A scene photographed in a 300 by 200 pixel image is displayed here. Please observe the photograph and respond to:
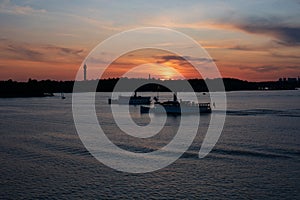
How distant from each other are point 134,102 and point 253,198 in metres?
87.9

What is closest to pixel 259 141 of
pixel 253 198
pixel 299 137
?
pixel 299 137

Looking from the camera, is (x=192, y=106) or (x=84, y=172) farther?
(x=192, y=106)

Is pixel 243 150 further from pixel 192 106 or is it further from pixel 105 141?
pixel 192 106

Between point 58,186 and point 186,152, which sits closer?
point 58,186

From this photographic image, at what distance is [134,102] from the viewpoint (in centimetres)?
10419

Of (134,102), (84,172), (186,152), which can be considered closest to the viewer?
(84,172)

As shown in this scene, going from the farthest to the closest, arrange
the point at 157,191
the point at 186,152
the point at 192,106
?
1. the point at 192,106
2. the point at 186,152
3. the point at 157,191

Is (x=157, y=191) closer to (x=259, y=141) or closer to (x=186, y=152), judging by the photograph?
(x=186, y=152)

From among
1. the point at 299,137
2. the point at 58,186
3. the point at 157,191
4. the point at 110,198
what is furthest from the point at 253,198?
the point at 299,137

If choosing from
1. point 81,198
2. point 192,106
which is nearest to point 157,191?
point 81,198

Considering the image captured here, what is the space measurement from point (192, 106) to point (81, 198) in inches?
2098

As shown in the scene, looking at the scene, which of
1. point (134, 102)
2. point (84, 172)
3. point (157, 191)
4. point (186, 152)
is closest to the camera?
point (157, 191)

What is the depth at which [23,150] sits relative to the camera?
94.9 feet

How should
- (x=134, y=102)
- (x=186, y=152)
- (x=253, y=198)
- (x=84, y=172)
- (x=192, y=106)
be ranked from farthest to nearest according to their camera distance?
(x=134, y=102)
(x=192, y=106)
(x=186, y=152)
(x=84, y=172)
(x=253, y=198)
